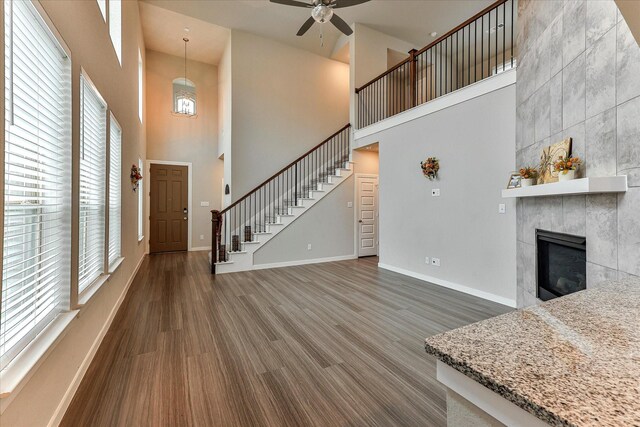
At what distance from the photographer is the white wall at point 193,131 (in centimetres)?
750

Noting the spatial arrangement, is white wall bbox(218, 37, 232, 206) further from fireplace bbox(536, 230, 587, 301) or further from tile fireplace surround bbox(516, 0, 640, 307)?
fireplace bbox(536, 230, 587, 301)

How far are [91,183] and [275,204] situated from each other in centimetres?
436

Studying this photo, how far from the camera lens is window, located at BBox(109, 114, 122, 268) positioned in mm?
3439

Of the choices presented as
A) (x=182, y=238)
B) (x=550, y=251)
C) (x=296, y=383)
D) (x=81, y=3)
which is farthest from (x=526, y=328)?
(x=182, y=238)

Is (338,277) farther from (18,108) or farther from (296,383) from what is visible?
(18,108)

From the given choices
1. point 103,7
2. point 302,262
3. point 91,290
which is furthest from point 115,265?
point 302,262

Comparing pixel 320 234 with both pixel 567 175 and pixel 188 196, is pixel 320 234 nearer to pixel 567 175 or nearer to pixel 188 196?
pixel 188 196

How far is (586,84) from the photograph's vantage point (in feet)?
7.50

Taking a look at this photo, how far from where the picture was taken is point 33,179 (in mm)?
1518

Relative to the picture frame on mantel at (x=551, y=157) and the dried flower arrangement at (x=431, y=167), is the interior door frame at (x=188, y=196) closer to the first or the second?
the dried flower arrangement at (x=431, y=167)

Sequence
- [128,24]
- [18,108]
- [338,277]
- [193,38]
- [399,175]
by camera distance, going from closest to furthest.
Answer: [18,108], [128,24], [338,277], [399,175], [193,38]

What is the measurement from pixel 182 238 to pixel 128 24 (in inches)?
199

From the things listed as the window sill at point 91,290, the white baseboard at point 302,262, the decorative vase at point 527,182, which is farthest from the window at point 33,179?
the decorative vase at point 527,182

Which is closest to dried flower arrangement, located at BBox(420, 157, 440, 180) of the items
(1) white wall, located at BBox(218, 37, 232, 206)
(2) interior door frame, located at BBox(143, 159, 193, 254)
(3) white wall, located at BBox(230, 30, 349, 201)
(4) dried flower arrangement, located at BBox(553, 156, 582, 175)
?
(4) dried flower arrangement, located at BBox(553, 156, 582, 175)
